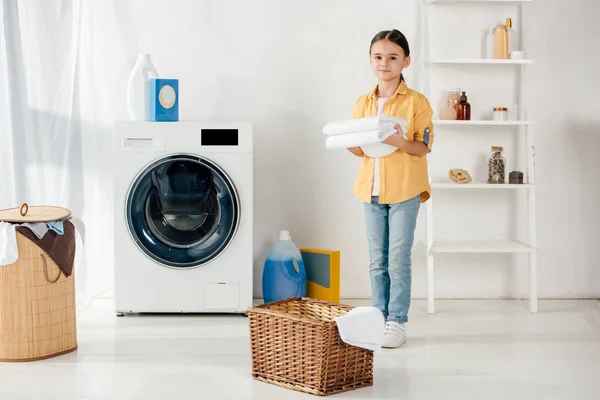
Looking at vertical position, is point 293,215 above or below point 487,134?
below

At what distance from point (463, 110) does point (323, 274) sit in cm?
98

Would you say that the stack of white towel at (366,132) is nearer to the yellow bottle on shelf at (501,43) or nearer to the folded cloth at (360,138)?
the folded cloth at (360,138)

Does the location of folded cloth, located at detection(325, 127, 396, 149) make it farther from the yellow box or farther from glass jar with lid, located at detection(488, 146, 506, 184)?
glass jar with lid, located at detection(488, 146, 506, 184)

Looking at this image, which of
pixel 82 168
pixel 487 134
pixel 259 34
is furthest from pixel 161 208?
pixel 487 134

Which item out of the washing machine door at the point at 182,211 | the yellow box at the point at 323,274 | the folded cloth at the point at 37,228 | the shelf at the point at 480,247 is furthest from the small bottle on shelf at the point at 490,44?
the folded cloth at the point at 37,228

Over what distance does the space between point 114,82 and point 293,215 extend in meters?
1.05

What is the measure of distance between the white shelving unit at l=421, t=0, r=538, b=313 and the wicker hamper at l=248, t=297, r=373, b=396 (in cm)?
115

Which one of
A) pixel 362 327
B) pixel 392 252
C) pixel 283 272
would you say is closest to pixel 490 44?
pixel 392 252

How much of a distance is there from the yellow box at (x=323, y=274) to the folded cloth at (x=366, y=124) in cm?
75

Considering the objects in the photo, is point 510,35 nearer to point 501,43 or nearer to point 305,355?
point 501,43

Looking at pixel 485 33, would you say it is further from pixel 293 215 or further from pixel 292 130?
pixel 293 215

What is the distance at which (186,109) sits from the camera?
3695 millimetres

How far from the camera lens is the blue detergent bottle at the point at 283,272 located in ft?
11.4

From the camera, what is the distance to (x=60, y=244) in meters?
2.68
